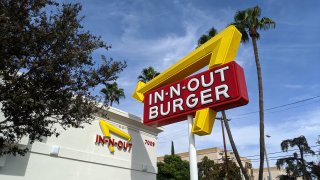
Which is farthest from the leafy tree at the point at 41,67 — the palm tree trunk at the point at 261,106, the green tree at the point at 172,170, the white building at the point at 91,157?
the green tree at the point at 172,170

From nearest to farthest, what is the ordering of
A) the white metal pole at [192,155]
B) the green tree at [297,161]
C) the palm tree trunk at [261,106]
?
the white metal pole at [192,155]
the palm tree trunk at [261,106]
the green tree at [297,161]

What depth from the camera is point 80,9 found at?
11391mm

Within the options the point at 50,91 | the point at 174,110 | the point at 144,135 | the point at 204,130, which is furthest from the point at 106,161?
the point at 50,91

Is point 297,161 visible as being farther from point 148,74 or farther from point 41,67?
point 41,67

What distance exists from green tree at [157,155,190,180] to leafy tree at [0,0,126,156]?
3233 centimetres

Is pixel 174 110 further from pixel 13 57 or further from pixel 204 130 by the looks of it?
pixel 13 57

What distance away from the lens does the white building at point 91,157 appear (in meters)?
15.1

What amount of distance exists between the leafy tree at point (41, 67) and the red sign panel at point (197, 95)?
5.11 meters

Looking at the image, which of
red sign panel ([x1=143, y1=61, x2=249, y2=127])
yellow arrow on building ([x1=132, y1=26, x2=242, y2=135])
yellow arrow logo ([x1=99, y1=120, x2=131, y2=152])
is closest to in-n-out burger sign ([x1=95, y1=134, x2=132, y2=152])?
yellow arrow logo ([x1=99, y1=120, x2=131, y2=152])

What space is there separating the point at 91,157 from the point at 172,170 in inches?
1030

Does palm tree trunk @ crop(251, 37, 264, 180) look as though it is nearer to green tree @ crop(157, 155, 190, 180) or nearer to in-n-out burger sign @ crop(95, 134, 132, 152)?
in-n-out burger sign @ crop(95, 134, 132, 152)

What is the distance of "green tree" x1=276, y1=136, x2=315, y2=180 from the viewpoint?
136 ft

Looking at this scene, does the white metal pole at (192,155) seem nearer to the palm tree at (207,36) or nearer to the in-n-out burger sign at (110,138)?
the in-n-out burger sign at (110,138)

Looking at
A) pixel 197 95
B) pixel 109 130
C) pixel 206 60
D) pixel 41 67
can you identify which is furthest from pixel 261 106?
pixel 41 67
